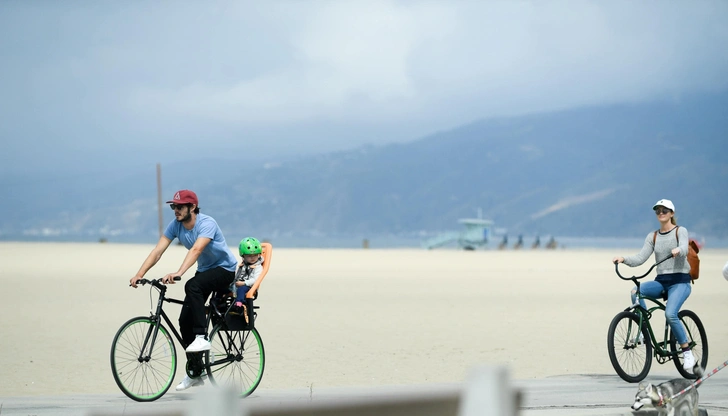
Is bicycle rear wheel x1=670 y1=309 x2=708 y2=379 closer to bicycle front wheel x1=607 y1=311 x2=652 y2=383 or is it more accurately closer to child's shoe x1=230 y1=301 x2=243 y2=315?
bicycle front wheel x1=607 y1=311 x2=652 y2=383

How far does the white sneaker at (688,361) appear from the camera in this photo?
8812 mm

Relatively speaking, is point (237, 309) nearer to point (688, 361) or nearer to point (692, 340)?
point (688, 361)

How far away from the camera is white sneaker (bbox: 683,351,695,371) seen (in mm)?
8812

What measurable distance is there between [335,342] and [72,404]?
640cm

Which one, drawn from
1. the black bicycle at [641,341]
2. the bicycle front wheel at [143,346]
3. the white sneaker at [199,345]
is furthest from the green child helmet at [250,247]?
the black bicycle at [641,341]

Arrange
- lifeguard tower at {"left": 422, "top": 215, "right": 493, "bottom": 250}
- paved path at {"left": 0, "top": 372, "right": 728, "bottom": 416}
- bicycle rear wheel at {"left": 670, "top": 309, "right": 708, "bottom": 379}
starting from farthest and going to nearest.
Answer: lifeguard tower at {"left": 422, "top": 215, "right": 493, "bottom": 250} < bicycle rear wheel at {"left": 670, "top": 309, "right": 708, "bottom": 379} < paved path at {"left": 0, "top": 372, "right": 728, "bottom": 416}

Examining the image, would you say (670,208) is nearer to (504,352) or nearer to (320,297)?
(504,352)

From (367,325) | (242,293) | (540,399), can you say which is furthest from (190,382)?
(367,325)

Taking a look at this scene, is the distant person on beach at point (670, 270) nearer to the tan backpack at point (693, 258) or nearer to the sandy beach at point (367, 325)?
the tan backpack at point (693, 258)

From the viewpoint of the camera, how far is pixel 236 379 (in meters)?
8.32

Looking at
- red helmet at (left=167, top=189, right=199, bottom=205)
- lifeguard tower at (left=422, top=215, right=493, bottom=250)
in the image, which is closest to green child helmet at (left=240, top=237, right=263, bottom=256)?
red helmet at (left=167, top=189, right=199, bottom=205)

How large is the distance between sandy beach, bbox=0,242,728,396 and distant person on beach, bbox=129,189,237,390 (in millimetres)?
2042

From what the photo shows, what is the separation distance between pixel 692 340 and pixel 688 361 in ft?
0.88

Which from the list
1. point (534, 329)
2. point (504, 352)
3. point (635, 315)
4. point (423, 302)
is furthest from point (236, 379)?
point (423, 302)
